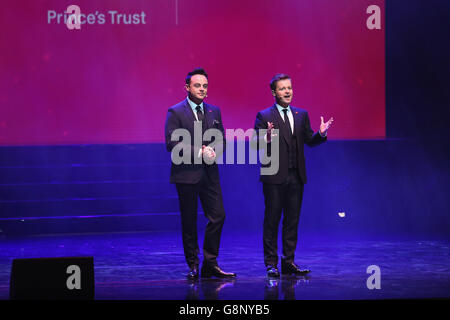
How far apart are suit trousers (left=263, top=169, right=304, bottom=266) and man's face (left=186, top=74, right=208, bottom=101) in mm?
816

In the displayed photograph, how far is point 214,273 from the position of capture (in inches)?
200

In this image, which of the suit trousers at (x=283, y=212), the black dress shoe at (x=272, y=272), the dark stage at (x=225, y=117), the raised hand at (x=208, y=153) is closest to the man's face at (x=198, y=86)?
the raised hand at (x=208, y=153)

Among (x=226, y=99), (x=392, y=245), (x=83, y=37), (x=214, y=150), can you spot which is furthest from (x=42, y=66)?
(x=392, y=245)

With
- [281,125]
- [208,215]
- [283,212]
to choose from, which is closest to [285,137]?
[281,125]

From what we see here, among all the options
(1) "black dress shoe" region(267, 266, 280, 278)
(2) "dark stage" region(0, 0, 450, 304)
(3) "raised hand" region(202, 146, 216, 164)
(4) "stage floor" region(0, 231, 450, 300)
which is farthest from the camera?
(2) "dark stage" region(0, 0, 450, 304)

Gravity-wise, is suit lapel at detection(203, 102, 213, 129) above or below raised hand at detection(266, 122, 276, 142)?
above

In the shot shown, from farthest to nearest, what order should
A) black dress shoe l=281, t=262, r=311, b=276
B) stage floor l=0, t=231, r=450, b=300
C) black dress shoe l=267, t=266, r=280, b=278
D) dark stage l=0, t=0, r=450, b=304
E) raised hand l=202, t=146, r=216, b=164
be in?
1. dark stage l=0, t=0, r=450, b=304
2. black dress shoe l=281, t=262, r=311, b=276
3. black dress shoe l=267, t=266, r=280, b=278
4. raised hand l=202, t=146, r=216, b=164
5. stage floor l=0, t=231, r=450, b=300

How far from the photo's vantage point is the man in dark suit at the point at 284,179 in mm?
5066

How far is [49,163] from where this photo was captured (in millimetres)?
8078

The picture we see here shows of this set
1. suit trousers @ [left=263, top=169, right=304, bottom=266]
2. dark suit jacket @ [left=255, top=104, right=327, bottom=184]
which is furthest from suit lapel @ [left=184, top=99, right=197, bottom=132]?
suit trousers @ [left=263, top=169, right=304, bottom=266]

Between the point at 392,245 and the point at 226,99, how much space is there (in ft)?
9.01

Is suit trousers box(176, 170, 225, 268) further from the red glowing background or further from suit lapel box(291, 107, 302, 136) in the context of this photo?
the red glowing background

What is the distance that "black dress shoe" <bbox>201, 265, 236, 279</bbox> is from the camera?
5055 mm
